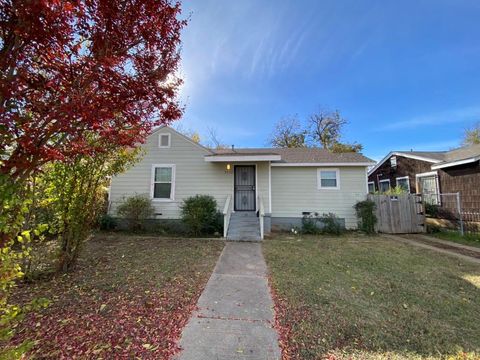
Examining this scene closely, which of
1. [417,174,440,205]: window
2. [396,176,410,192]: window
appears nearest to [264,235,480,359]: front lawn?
[417,174,440,205]: window

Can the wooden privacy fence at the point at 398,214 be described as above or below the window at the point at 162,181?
below

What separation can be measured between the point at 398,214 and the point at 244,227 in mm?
7178

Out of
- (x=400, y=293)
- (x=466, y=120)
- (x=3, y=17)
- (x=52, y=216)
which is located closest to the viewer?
(x=3, y=17)

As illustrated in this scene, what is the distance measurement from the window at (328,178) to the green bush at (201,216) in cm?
524

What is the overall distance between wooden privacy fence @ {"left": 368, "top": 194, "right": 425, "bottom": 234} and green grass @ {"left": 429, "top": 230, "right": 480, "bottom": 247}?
0.76 meters

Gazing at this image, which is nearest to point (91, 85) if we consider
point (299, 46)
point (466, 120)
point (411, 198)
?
point (299, 46)

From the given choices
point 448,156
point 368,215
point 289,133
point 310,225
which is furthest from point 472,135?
point 310,225

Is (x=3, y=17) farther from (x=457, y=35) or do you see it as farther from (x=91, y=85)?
(x=457, y=35)

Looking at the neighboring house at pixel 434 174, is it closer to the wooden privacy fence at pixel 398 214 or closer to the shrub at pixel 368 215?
the wooden privacy fence at pixel 398 214

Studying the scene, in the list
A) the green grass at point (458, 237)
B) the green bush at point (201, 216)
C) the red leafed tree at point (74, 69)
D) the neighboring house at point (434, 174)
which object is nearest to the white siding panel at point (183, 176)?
the green bush at point (201, 216)

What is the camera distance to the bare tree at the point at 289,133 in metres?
28.0

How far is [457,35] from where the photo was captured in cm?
972

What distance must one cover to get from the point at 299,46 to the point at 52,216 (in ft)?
32.4

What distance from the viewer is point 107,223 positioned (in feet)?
32.7
